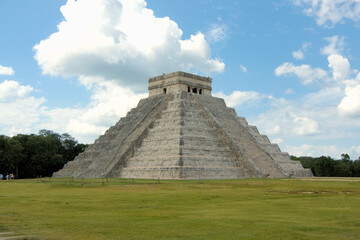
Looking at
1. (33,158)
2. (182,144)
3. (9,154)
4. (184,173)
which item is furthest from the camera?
(33,158)

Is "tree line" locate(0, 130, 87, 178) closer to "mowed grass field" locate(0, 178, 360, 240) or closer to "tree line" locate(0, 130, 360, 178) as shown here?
"tree line" locate(0, 130, 360, 178)

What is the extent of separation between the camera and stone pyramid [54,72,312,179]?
41.5 m

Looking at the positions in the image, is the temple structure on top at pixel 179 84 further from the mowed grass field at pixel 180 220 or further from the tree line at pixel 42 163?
the mowed grass field at pixel 180 220

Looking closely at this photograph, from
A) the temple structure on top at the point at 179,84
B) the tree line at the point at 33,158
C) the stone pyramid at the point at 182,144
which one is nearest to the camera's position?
the stone pyramid at the point at 182,144

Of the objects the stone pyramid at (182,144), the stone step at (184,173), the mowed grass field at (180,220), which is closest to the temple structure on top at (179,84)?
the stone pyramid at (182,144)

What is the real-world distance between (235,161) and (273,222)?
33.0 meters

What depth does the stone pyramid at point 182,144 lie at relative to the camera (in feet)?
136

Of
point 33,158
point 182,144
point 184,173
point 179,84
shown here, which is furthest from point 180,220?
point 33,158

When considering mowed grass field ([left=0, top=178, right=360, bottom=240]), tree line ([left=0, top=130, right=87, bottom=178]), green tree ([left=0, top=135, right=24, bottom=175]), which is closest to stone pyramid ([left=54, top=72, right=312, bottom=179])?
green tree ([left=0, top=135, right=24, bottom=175])

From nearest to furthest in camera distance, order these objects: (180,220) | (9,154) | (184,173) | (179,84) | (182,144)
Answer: (180,220) → (184,173) → (182,144) → (179,84) → (9,154)

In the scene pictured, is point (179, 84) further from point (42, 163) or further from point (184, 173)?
point (42, 163)

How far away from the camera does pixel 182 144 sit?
139 feet

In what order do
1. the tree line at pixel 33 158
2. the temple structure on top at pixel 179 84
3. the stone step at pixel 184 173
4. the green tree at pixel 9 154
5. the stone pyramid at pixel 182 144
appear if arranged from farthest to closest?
the tree line at pixel 33 158, the green tree at pixel 9 154, the temple structure on top at pixel 179 84, the stone pyramid at pixel 182 144, the stone step at pixel 184 173

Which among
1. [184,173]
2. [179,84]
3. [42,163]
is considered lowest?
[184,173]
